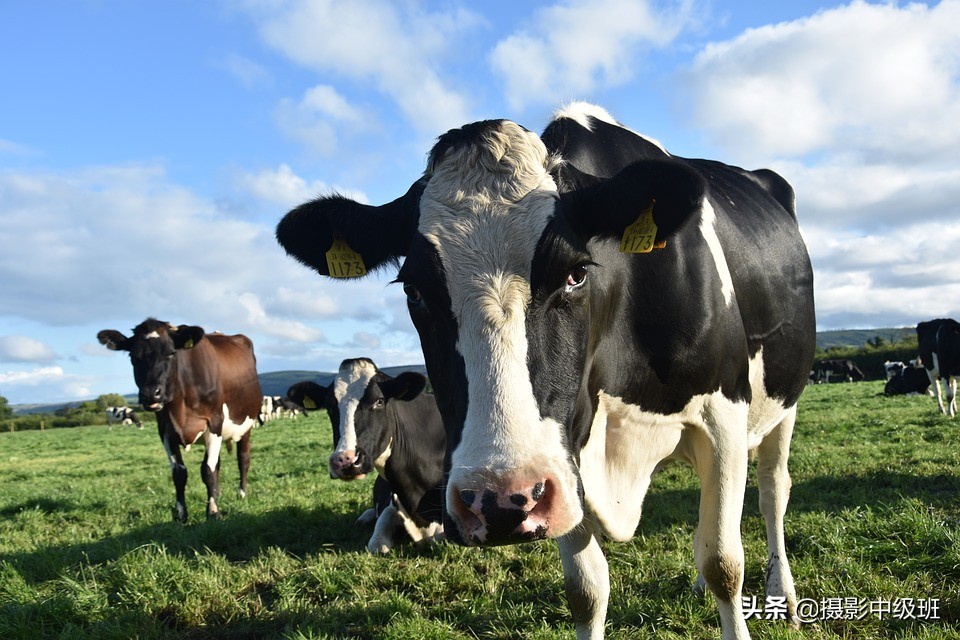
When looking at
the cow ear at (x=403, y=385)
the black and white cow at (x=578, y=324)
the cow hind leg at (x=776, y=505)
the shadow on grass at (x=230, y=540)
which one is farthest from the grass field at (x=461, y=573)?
the cow ear at (x=403, y=385)

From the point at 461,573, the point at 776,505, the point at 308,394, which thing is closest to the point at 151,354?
the point at 308,394

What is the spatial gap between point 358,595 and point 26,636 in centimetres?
212

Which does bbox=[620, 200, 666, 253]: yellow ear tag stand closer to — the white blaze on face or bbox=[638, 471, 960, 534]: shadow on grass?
bbox=[638, 471, 960, 534]: shadow on grass

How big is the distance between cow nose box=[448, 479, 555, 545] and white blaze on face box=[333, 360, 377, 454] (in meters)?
4.67

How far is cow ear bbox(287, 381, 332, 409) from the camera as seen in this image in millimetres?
7562

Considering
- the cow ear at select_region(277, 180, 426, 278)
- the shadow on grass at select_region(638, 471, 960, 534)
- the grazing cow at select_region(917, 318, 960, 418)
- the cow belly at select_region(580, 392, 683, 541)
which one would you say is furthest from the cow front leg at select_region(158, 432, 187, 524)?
the grazing cow at select_region(917, 318, 960, 418)

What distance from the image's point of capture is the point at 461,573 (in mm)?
5137

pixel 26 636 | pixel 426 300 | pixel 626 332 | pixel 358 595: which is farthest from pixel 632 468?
pixel 26 636

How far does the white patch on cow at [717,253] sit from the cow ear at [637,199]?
83 cm

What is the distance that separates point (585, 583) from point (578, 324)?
1657mm

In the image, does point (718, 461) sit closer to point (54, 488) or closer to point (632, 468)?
point (632, 468)

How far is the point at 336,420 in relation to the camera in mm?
7230

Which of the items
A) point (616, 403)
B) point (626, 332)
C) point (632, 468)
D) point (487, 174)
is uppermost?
point (487, 174)

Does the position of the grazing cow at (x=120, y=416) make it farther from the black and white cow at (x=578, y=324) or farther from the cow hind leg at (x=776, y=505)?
the black and white cow at (x=578, y=324)
